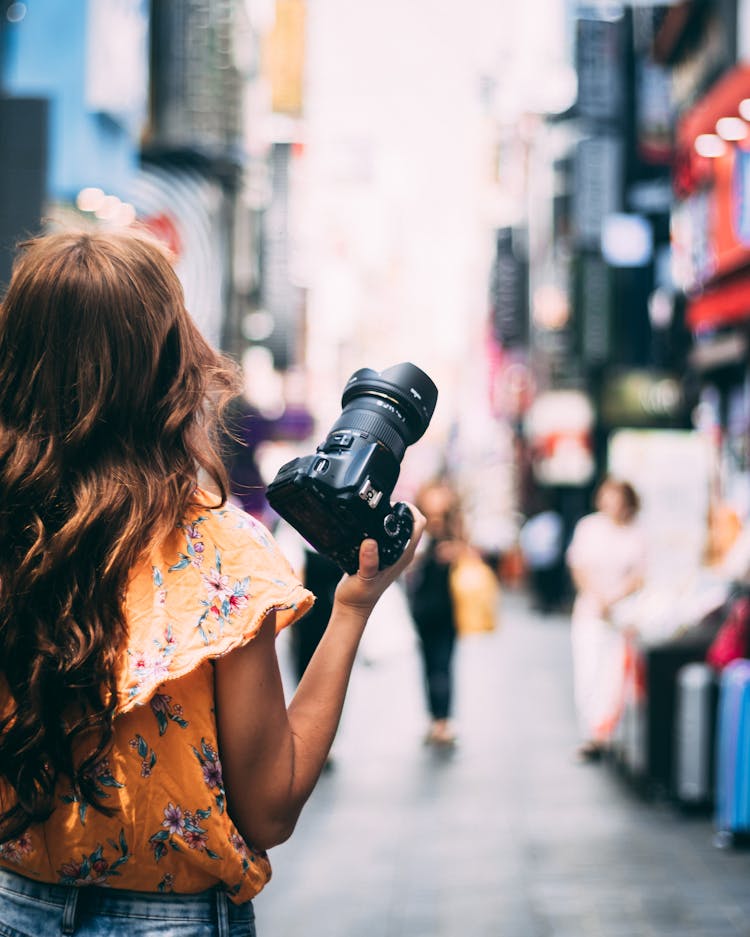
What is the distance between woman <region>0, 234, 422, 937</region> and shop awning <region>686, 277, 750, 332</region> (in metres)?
11.5

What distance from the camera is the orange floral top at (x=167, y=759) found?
1730 millimetres

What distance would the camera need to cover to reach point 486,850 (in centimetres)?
682

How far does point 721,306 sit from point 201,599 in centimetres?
1250

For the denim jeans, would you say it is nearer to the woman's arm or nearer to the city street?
the woman's arm

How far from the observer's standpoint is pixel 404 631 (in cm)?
1045

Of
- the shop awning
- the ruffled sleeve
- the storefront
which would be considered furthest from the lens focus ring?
the shop awning

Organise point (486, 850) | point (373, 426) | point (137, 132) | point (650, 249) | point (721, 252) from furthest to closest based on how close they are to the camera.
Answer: point (650, 249) → point (137, 132) → point (721, 252) → point (486, 850) → point (373, 426)

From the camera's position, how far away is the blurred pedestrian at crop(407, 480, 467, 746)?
1002cm

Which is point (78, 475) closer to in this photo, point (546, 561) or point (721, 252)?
point (721, 252)

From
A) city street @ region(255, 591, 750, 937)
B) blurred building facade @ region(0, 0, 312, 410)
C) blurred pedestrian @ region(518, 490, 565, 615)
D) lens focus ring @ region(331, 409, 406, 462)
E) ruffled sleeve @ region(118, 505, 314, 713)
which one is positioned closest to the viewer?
ruffled sleeve @ region(118, 505, 314, 713)

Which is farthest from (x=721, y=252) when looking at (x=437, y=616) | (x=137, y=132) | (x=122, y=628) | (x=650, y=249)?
(x=122, y=628)

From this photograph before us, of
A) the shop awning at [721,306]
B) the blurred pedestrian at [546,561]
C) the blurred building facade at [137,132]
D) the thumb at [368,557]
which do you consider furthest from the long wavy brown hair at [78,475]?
the blurred pedestrian at [546,561]

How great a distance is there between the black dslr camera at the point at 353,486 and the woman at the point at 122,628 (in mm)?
141

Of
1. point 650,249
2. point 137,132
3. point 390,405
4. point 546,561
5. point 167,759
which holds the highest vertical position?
point 137,132
